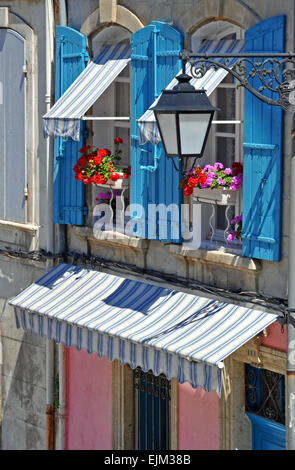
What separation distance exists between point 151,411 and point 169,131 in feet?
20.3

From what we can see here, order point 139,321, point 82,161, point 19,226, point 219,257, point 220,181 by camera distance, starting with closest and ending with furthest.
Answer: point 220,181 < point 219,257 < point 139,321 < point 82,161 < point 19,226

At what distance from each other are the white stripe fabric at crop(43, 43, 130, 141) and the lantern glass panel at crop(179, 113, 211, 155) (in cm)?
467

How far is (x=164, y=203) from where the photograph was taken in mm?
13891

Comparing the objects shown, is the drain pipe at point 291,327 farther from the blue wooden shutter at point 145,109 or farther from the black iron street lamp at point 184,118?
the blue wooden shutter at point 145,109

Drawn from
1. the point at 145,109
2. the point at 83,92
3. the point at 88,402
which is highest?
the point at 83,92

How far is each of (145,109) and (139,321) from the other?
2.43 metres

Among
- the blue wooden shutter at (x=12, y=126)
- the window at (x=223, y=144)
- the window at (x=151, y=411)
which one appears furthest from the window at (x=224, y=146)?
the blue wooden shutter at (x=12, y=126)

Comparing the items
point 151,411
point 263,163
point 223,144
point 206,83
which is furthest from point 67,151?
point 263,163

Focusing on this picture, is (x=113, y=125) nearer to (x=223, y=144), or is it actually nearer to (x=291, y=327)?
(x=223, y=144)

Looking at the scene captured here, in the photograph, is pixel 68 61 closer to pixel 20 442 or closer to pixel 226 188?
pixel 226 188

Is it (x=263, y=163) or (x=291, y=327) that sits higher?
(x=263, y=163)

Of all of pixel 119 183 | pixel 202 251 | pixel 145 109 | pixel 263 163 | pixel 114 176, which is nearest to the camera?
pixel 263 163

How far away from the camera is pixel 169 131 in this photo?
32.3 feet

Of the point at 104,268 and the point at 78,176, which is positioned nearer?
the point at 78,176
